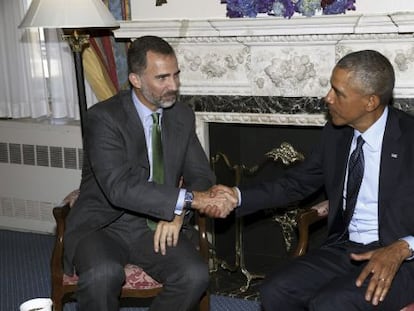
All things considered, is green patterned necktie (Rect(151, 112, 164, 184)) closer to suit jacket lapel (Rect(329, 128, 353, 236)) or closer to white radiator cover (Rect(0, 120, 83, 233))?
suit jacket lapel (Rect(329, 128, 353, 236))

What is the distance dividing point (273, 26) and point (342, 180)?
94cm

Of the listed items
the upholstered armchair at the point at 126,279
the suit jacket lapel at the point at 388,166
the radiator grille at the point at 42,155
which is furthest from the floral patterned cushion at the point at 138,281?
the radiator grille at the point at 42,155

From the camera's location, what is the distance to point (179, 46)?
366 centimetres

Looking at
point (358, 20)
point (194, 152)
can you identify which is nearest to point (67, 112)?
point (194, 152)

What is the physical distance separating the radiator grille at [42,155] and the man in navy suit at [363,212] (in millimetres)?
2047

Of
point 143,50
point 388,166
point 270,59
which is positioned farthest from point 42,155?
point 388,166

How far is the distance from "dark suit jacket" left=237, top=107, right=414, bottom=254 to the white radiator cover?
180 cm

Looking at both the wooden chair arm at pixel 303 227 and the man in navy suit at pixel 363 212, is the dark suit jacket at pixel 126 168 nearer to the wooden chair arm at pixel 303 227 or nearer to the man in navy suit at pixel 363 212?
the wooden chair arm at pixel 303 227

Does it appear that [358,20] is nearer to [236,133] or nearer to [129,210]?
[236,133]

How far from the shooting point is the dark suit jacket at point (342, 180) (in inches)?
102

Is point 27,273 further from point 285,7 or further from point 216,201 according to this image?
point 285,7

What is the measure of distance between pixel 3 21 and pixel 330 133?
2.68 metres

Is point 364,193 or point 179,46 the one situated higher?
point 179,46

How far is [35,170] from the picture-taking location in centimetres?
459
